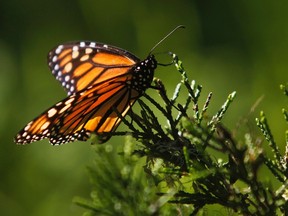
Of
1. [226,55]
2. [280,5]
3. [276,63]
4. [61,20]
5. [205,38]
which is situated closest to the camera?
[276,63]

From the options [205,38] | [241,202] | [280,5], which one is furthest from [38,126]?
[205,38]

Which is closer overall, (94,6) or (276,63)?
(276,63)

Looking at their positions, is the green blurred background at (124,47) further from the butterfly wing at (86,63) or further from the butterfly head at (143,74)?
the butterfly head at (143,74)

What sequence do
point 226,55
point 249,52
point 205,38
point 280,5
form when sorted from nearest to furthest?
point 280,5
point 249,52
point 226,55
point 205,38

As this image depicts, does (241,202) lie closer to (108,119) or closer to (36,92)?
(108,119)

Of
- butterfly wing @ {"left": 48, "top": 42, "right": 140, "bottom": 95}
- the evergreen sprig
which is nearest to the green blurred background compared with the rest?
butterfly wing @ {"left": 48, "top": 42, "right": 140, "bottom": 95}

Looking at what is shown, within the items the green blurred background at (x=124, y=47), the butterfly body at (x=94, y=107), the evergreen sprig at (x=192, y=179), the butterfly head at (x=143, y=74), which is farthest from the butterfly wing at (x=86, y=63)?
the evergreen sprig at (x=192, y=179)

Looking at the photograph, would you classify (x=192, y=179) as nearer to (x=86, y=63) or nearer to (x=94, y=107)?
(x=94, y=107)
